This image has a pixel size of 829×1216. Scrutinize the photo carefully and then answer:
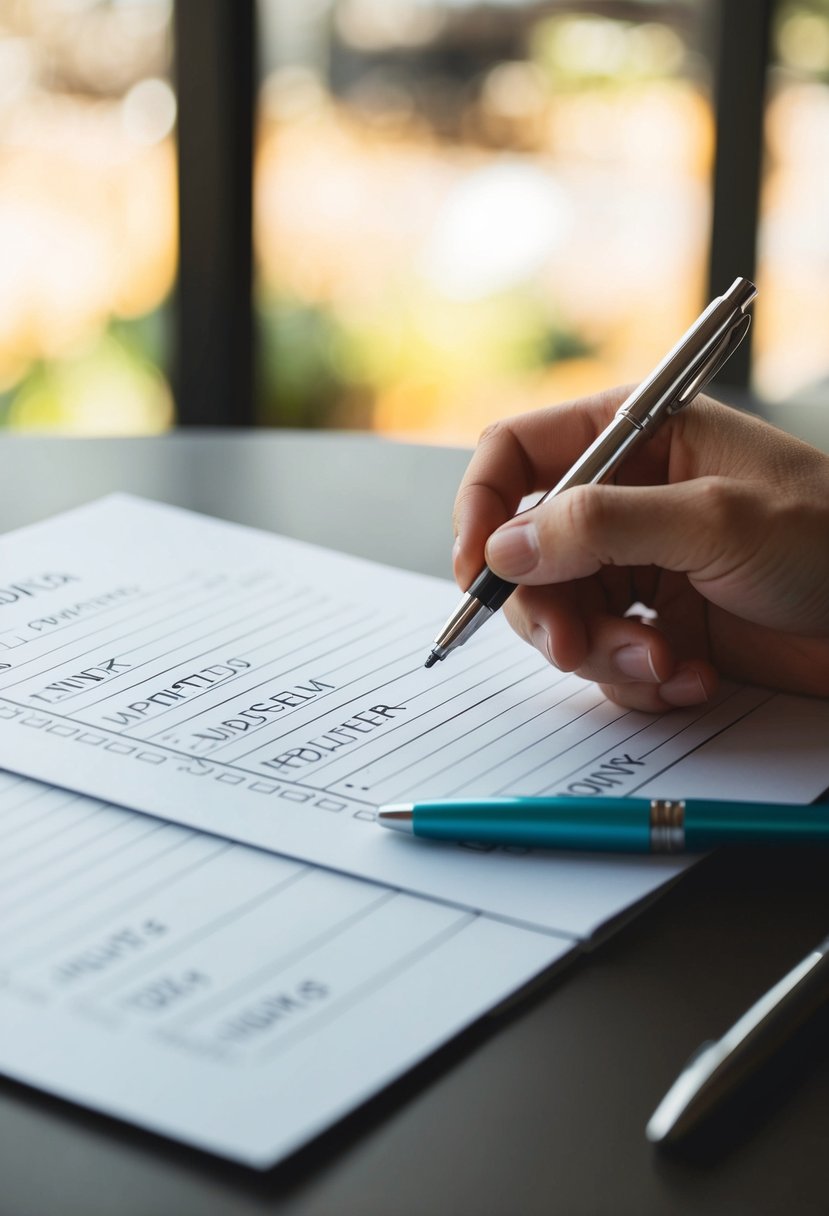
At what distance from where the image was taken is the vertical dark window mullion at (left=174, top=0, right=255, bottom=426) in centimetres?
214

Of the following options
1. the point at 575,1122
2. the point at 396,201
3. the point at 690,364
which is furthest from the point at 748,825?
the point at 396,201

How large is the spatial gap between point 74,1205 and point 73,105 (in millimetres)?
2033

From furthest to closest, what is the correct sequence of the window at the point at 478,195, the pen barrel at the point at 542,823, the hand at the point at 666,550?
the window at the point at 478,195 < the hand at the point at 666,550 < the pen barrel at the point at 542,823

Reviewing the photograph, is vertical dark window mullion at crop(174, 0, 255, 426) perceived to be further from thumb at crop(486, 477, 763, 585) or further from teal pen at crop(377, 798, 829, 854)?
teal pen at crop(377, 798, 829, 854)

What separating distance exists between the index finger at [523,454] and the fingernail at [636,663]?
124 mm

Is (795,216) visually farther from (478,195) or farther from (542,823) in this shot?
(542,823)

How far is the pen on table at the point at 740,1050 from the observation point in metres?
0.38

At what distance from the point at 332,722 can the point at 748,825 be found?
20 cm

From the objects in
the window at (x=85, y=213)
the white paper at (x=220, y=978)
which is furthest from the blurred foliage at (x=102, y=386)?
the white paper at (x=220, y=978)

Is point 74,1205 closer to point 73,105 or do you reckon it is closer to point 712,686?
point 712,686

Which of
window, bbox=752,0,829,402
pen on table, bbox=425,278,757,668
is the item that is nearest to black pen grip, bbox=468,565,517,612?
pen on table, bbox=425,278,757,668

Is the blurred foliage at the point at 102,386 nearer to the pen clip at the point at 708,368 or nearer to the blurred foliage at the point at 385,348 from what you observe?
the blurred foliage at the point at 385,348

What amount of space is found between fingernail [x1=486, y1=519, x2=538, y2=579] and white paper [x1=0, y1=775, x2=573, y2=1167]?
8.2 inches

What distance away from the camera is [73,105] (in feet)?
6.93
